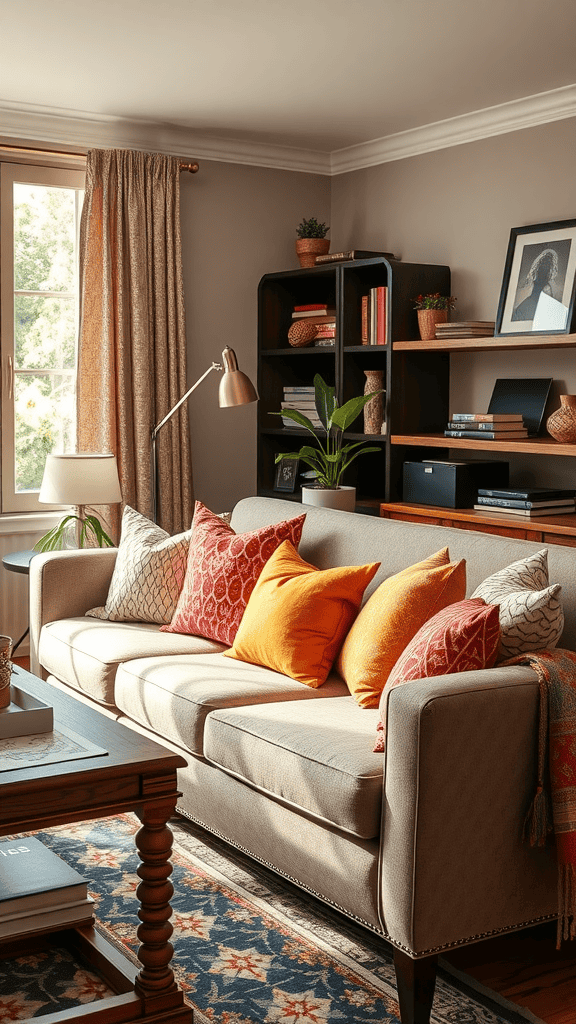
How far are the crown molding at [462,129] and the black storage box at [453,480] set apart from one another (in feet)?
4.97

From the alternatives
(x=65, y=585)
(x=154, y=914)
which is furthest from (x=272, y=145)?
(x=154, y=914)

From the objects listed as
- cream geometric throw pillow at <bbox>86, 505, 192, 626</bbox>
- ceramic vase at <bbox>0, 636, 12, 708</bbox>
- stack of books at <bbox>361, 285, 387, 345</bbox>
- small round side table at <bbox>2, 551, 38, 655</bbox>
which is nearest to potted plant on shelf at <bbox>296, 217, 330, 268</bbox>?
stack of books at <bbox>361, 285, 387, 345</bbox>

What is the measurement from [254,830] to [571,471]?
8.29 feet

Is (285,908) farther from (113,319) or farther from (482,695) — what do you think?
(113,319)

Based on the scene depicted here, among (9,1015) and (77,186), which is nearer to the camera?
(9,1015)

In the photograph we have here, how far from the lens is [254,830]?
2.63 m

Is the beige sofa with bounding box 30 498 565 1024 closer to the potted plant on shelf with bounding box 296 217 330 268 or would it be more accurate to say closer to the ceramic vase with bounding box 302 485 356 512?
the ceramic vase with bounding box 302 485 356 512

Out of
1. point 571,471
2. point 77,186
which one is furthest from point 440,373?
point 77,186

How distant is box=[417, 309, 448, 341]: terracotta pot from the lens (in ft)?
15.8

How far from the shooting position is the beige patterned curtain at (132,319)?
5.11 m

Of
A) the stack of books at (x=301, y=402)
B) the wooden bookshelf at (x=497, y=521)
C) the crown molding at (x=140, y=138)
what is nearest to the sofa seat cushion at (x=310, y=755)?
the wooden bookshelf at (x=497, y=521)

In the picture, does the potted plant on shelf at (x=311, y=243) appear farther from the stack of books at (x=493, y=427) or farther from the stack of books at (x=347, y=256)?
the stack of books at (x=493, y=427)

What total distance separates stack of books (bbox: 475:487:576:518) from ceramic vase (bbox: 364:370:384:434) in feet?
2.56

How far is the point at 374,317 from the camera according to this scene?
5070mm
